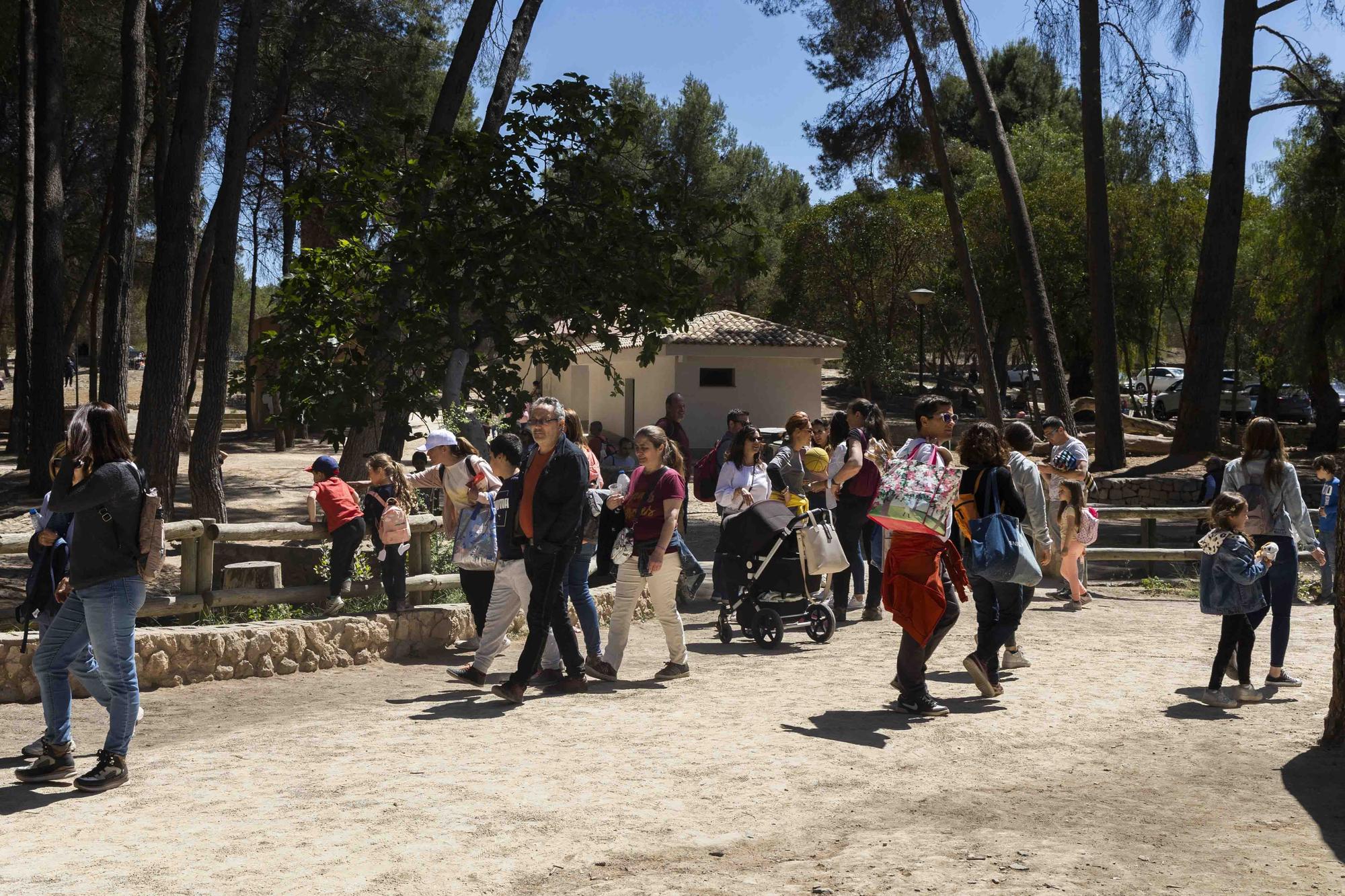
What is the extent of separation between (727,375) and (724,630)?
82.2 ft

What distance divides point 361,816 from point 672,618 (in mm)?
3148

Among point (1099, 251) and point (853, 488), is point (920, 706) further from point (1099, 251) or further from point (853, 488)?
point (1099, 251)

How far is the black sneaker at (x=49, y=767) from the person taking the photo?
18.2 ft

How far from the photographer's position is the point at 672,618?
798 cm

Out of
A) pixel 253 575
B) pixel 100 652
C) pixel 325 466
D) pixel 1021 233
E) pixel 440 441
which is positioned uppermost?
pixel 1021 233

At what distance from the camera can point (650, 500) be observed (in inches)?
305

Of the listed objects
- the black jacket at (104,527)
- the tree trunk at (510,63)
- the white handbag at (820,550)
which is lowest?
the white handbag at (820,550)

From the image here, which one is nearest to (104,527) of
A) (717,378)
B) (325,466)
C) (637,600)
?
(637,600)

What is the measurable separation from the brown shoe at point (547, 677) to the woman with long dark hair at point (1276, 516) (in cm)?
414

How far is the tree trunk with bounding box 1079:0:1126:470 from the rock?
671 inches

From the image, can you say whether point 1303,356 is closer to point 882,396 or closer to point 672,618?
point 882,396

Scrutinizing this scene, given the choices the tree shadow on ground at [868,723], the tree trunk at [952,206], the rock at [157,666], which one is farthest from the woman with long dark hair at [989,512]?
the tree trunk at [952,206]

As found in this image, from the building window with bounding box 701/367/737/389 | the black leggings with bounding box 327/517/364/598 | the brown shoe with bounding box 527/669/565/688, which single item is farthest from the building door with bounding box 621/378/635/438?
the brown shoe with bounding box 527/669/565/688

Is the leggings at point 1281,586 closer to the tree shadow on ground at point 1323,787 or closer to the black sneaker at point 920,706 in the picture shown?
the tree shadow on ground at point 1323,787
